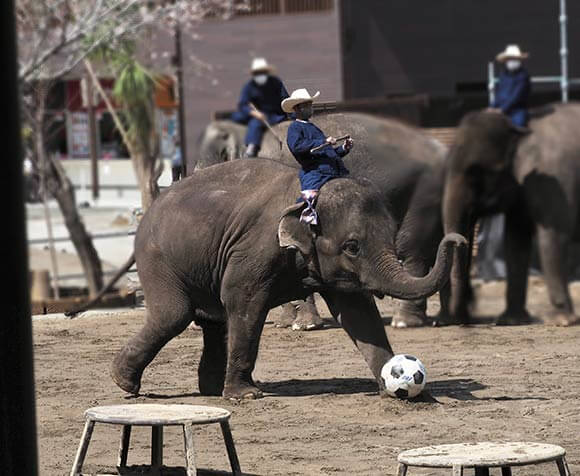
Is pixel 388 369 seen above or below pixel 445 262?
below

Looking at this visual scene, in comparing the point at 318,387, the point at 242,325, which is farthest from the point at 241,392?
the point at 318,387

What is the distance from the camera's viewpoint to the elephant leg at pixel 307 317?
550 inches

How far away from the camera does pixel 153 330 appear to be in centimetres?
1052

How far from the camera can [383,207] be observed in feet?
32.5

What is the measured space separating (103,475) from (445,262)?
2.96m

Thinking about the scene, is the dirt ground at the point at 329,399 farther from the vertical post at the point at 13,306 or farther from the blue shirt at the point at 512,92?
the blue shirt at the point at 512,92

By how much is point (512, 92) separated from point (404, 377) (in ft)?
20.7

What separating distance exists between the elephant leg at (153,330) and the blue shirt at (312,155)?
1.30m

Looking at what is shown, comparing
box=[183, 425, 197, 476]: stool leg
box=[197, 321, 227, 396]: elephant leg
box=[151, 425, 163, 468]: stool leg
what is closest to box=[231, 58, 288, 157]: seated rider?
box=[197, 321, 227, 396]: elephant leg

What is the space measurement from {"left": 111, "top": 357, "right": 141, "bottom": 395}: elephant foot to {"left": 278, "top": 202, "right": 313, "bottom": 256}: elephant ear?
5.11 feet

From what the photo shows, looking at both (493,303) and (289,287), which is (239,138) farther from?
(493,303)

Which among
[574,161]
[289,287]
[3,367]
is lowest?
[289,287]

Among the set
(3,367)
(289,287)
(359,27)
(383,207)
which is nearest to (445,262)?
(383,207)

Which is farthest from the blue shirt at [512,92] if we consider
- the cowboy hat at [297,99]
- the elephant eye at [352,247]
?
the elephant eye at [352,247]
